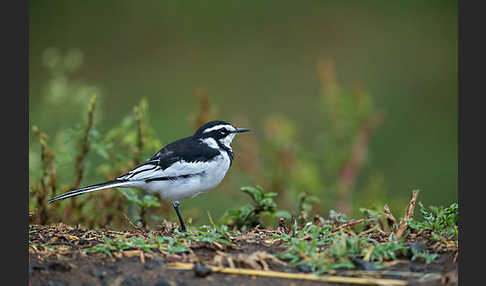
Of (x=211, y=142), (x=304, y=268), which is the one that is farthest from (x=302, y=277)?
(x=211, y=142)

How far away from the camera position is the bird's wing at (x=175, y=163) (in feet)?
20.3

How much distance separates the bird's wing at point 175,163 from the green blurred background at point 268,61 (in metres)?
4.94

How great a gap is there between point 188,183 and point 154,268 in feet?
7.54

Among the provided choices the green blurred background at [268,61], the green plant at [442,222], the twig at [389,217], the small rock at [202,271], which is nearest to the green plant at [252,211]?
the twig at [389,217]

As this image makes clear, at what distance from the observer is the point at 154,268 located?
4109 mm

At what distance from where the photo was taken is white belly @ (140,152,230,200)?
6.30 metres

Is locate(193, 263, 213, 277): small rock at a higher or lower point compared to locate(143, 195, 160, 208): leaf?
lower

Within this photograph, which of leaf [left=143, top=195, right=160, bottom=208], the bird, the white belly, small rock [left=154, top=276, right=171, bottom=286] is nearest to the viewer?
small rock [left=154, top=276, right=171, bottom=286]

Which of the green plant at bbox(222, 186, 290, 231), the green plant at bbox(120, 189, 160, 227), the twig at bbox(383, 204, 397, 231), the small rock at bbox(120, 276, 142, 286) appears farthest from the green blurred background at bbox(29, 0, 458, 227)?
the small rock at bbox(120, 276, 142, 286)

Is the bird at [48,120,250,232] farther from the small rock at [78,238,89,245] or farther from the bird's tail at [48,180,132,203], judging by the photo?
the small rock at [78,238,89,245]

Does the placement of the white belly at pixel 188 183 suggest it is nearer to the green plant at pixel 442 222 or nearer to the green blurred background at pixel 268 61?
the green plant at pixel 442 222

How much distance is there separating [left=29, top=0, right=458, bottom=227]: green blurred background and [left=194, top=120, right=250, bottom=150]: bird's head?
443 centimetres

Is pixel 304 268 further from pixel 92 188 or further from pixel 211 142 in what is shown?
pixel 211 142

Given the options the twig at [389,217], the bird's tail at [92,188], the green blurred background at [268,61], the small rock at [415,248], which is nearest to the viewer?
the small rock at [415,248]
